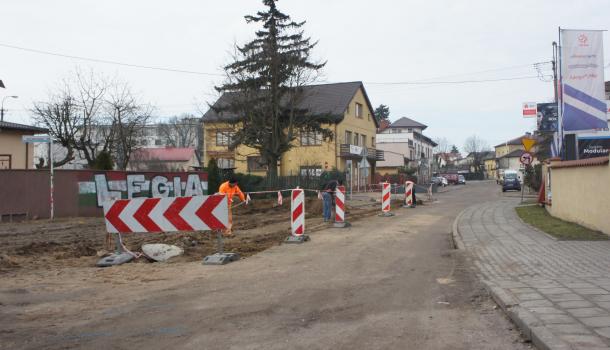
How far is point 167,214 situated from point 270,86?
27.2 metres

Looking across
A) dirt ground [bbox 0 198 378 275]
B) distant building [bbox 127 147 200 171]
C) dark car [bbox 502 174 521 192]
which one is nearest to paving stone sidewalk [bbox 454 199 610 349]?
dirt ground [bbox 0 198 378 275]

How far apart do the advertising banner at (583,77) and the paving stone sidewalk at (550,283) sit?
7076 mm

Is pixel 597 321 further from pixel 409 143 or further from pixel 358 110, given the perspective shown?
pixel 409 143

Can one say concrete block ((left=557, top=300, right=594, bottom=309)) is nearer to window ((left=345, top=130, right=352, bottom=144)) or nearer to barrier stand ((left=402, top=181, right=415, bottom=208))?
barrier stand ((left=402, top=181, right=415, bottom=208))

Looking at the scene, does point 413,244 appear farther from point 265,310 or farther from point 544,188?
point 544,188

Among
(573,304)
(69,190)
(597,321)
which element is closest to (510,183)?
(69,190)

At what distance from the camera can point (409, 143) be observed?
284ft

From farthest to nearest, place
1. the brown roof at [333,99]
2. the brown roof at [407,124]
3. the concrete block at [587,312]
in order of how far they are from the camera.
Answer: the brown roof at [407,124] → the brown roof at [333,99] → the concrete block at [587,312]

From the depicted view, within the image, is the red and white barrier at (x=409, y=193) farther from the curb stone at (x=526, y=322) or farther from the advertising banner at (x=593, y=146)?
the curb stone at (x=526, y=322)

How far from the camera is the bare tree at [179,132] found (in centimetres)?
9719

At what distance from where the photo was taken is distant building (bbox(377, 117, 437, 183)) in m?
80.5

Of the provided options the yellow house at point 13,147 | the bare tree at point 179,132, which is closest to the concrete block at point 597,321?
the yellow house at point 13,147

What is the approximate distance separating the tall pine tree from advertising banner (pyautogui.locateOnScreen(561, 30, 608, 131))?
2003cm

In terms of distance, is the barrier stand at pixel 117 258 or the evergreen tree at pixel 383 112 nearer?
the barrier stand at pixel 117 258
